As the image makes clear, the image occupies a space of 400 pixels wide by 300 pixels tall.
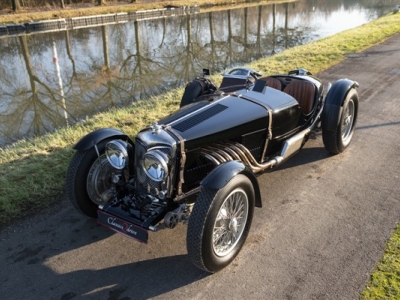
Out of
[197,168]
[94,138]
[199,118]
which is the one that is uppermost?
[199,118]

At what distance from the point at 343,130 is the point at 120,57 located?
12.5 meters

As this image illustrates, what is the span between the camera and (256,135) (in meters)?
4.42

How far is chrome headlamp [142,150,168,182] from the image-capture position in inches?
139

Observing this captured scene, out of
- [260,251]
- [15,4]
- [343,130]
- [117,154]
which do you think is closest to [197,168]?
[117,154]

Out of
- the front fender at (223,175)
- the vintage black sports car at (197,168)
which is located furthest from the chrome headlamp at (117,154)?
the front fender at (223,175)

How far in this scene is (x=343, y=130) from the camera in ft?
19.1

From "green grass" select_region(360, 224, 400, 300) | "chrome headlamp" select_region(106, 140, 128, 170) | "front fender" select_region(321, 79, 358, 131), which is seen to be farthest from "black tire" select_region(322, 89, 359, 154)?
"chrome headlamp" select_region(106, 140, 128, 170)

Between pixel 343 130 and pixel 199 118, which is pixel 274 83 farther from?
pixel 199 118

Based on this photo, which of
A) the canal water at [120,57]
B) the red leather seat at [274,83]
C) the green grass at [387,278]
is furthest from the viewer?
the canal water at [120,57]

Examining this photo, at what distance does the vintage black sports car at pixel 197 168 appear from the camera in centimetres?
A: 341

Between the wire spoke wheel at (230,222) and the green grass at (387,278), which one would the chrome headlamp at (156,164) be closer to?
the wire spoke wheel at (230,222)

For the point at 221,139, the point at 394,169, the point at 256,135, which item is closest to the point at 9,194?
the point at 221,139

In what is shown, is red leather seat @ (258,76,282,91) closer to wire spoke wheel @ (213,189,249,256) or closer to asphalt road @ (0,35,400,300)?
asphalt road @ (0,35,400,300)

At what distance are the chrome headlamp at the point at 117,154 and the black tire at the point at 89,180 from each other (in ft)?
0.72
